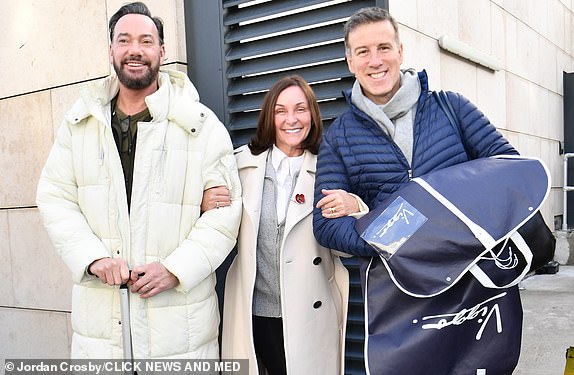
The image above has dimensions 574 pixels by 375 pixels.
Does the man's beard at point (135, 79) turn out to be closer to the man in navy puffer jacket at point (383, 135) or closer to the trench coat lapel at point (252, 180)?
the trench coat lapel at point (252, 180)

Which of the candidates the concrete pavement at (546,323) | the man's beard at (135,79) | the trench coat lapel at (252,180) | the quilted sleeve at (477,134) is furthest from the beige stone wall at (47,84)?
the concrete pavement at (546,323)

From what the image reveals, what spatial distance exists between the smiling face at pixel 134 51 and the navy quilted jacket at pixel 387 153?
3.31 feet

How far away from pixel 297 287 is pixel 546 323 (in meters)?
3.78

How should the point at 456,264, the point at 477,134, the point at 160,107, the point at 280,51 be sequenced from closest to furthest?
the point at 456,264
the point at 477,134
the point at 160,107
the point at 280,51

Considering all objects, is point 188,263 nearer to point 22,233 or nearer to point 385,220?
point 385,220

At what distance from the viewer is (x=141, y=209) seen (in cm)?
261

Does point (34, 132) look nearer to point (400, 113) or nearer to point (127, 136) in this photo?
point (127, 136)

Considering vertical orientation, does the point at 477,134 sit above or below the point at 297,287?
above

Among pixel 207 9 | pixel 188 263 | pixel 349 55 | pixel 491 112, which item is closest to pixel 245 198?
pixel 188 263

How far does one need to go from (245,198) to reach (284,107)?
507 mm

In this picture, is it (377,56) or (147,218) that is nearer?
(377,56)

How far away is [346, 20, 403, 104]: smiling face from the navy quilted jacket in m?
0.13

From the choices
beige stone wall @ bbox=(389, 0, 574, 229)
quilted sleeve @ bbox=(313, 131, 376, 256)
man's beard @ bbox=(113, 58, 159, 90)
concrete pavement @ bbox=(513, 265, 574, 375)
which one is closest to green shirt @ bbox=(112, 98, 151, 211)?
man's beard @ bbox=(113, 58, 159, 90)

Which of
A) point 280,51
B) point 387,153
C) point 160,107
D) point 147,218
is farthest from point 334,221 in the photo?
point 280,51
